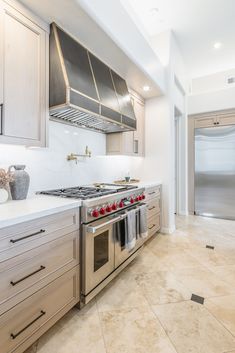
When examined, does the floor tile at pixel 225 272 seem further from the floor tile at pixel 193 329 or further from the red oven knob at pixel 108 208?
the red oven knob at pixel 108 208

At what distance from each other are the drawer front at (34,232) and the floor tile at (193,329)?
1072 mm

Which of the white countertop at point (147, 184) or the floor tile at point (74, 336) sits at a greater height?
the white countertop at point (147, 184)

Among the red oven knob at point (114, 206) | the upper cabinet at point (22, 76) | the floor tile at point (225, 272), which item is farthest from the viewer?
the floor tile at point (225, 272)

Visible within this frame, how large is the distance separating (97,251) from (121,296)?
1.71 feet

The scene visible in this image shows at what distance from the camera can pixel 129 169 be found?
3.77 m

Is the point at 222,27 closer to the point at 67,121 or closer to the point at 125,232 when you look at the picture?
the point at 67,121

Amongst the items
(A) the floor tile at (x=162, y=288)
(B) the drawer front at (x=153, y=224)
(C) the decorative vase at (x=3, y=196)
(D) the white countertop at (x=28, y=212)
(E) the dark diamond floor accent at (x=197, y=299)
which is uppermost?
(C) the decorative vase at (x=3, y=196)

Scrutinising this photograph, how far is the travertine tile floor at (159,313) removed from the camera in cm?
133

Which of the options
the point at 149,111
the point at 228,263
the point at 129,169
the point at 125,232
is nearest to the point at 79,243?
the point at 125,232

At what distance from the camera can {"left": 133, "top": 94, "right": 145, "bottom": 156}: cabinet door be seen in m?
3.38

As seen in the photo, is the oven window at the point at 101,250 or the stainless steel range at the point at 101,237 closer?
the stainless steel range at the point at 101,237

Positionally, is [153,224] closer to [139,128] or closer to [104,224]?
[104,224]

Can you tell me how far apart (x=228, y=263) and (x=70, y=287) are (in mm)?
2065

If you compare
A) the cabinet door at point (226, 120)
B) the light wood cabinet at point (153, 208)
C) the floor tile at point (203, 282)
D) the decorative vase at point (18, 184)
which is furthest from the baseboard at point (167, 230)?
the cabinet door at point (226, 120)
